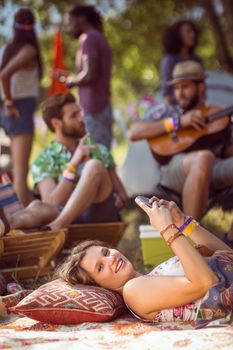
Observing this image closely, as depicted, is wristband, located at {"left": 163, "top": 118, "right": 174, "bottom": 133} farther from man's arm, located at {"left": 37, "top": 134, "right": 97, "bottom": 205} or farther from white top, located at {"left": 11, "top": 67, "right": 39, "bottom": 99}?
white top, located at {"left": 11, "top": 67, "right": 39, "bottom": 99}

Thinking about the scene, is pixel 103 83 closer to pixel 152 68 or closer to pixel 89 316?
pixel 89 316

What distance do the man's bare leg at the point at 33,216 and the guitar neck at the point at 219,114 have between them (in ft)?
4.54

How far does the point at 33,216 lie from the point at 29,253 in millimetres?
262

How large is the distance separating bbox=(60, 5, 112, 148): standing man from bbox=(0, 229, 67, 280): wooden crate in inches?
83.1

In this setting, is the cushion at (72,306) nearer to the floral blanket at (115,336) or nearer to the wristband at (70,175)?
the floral blanket at (115,336)

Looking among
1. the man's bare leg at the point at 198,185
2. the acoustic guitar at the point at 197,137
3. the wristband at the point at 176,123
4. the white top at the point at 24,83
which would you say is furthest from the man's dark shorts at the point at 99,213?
the white top at the point at 24,83

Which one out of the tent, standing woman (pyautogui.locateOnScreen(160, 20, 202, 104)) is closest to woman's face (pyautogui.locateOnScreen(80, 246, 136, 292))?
the tent

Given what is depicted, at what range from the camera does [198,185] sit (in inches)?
184

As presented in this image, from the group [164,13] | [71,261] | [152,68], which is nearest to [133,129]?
[71,261]

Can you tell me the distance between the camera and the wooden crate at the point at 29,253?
3.97 meters

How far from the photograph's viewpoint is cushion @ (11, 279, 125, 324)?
3078 millimetres

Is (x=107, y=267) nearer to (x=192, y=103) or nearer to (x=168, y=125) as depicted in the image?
(x=168, y=125)

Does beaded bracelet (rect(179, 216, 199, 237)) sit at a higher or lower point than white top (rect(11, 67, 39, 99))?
lower

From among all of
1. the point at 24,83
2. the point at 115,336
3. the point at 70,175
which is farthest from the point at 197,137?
the point at 115,336
